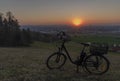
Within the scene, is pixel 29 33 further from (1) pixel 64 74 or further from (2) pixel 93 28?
(2) pixel 93 28

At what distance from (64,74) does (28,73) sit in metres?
1.00

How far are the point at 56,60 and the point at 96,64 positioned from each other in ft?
3.85

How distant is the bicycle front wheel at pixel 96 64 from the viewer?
634cm

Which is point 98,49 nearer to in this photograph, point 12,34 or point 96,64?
point 96,64

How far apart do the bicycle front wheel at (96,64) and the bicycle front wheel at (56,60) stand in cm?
78

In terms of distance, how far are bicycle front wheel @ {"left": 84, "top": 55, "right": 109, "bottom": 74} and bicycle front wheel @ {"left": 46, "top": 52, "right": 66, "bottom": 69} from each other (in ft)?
2.56

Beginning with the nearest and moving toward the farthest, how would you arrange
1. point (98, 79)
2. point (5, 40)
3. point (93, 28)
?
point (98, 79) < point (5, 40) < point (93, 28)

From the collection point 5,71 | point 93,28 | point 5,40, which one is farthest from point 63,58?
point 93,28

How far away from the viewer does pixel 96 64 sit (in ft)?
21.1

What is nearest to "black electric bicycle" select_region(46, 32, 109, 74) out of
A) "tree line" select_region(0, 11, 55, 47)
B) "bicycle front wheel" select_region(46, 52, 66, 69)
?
"bicycle front wheel" select_region(46, 52, 66, 69)

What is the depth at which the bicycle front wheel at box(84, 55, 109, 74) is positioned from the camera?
6343 millimetres

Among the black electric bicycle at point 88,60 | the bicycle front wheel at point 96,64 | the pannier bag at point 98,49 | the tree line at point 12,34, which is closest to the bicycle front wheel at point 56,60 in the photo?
the black electric bicycle at point 88,60

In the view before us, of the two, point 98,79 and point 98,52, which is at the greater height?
point 98,52

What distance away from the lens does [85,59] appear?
21.0 feet
